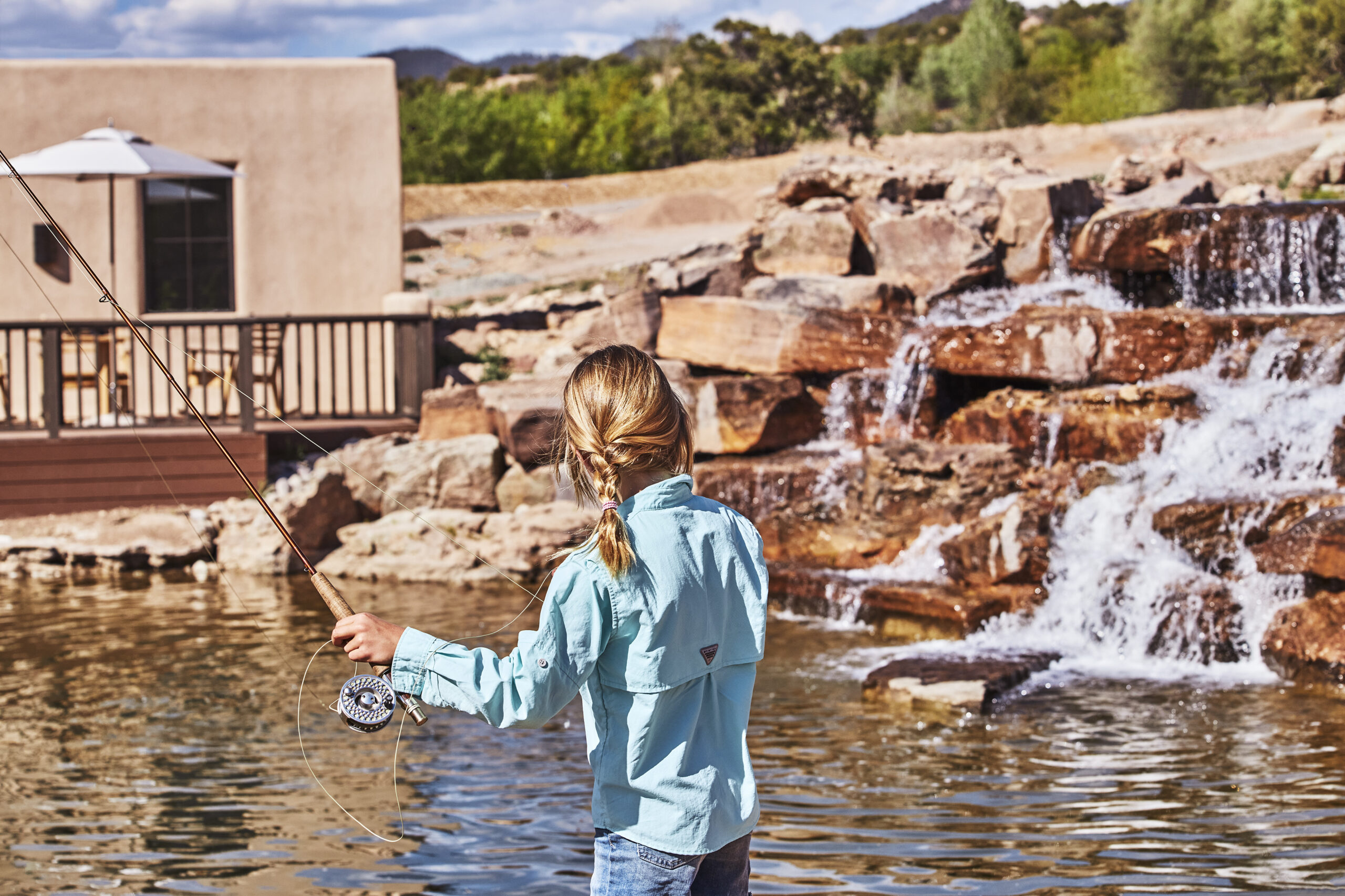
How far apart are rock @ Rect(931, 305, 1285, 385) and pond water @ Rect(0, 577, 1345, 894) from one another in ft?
14.8

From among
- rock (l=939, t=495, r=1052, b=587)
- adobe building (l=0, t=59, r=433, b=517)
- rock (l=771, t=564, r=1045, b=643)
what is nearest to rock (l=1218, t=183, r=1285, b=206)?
rock (l=939, t=495, r=1052, b=587)

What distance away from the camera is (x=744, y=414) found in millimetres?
11945

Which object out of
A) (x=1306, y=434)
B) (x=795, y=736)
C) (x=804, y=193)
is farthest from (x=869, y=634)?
(x=804, y=193)

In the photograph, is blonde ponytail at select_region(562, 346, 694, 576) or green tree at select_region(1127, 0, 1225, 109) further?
green tree at select_region(1127, 0, 1225, 109)

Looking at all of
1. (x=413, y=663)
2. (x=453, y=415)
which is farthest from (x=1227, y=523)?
(x=413, y=663)

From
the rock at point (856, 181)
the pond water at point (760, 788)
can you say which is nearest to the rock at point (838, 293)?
the rock at point (856, 181)

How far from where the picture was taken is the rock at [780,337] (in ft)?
41.3

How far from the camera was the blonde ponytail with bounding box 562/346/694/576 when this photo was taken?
2.28 m

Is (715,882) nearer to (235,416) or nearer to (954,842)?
(954,842)

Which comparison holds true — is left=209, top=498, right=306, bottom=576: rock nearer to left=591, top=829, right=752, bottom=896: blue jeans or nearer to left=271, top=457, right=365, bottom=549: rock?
left=271, top=457, right=365, bottom=549: rock

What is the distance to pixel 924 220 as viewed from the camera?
48.2 ft

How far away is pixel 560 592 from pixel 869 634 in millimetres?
6815

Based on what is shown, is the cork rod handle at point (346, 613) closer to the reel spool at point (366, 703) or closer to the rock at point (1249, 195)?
the reel spool at point (366, 703)

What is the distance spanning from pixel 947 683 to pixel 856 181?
10.6 meters
